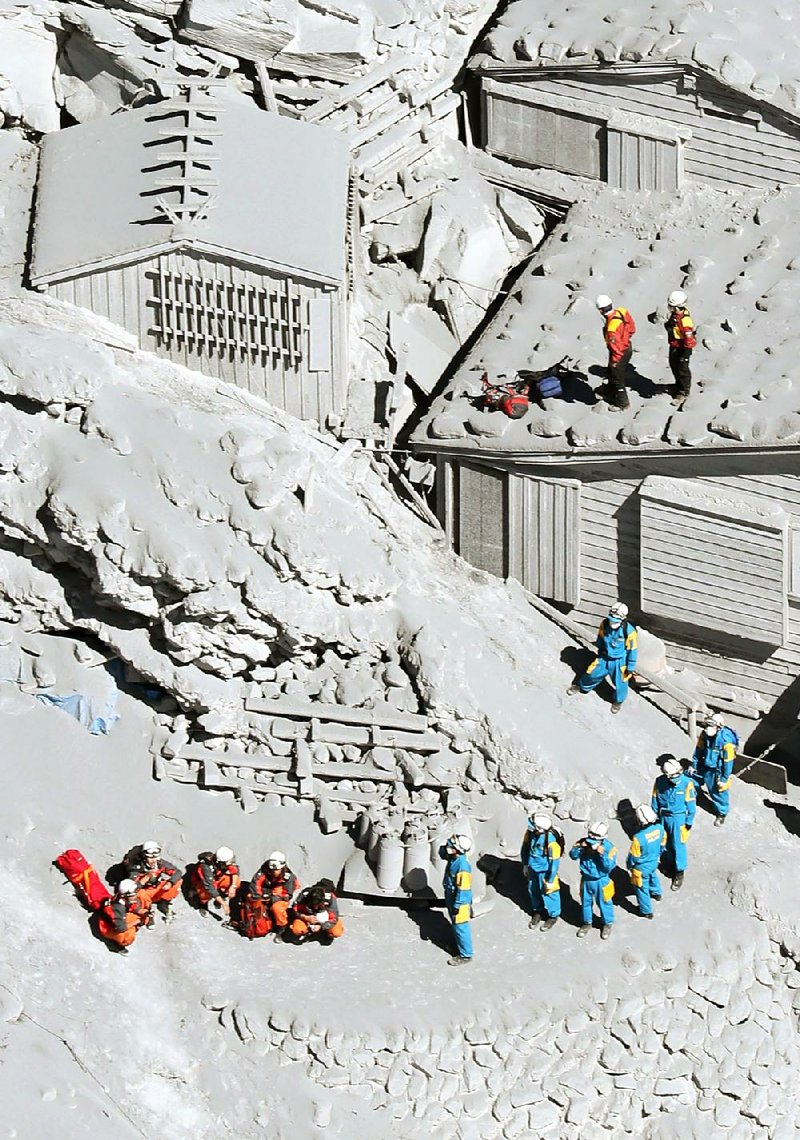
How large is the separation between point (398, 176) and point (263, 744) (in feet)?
39.2

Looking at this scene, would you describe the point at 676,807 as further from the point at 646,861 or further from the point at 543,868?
the point at 543,868

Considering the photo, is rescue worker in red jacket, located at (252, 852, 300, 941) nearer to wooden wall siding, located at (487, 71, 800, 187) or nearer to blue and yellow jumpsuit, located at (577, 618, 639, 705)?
blue and yellow jumpsuit, located at (577, 618, 639, 705)

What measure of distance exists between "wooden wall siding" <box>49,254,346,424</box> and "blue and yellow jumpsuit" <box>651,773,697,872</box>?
28.5 ft

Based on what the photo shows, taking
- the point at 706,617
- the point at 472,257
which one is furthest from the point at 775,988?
the point at 472,257

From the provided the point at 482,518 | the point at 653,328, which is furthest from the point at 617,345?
the point at 482,518

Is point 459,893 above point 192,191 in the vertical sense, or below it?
below

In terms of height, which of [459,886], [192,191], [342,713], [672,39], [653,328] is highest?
[672,39]

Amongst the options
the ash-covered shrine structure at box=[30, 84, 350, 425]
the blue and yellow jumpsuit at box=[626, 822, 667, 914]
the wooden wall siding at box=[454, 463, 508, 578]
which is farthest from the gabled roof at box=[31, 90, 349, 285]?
the blue and yellow jumpsuit at box=[626, 822, 667, 914]

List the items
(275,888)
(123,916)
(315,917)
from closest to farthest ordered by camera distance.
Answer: (123,916) < (315,917) < (275,888)

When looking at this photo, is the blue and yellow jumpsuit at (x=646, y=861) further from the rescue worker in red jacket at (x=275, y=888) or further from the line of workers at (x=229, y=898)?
the rescue worker in red jacket at (x=275, y=888)

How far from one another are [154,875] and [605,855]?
6.97 m

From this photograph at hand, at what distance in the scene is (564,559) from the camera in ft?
116

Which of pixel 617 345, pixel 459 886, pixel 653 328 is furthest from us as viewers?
pixel 653 328

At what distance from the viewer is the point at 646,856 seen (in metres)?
31.8
